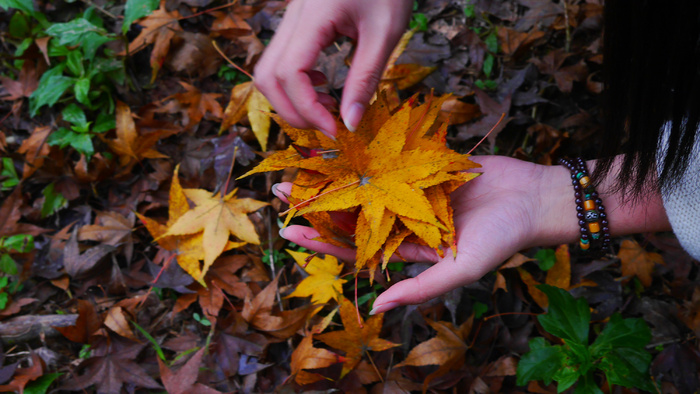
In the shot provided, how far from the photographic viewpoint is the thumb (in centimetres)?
77

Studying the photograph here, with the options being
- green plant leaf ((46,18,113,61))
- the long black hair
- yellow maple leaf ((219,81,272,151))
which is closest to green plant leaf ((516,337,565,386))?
the long black hair

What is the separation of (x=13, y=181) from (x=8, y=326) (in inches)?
23.0

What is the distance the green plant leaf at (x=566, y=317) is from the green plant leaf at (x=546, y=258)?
193 mm

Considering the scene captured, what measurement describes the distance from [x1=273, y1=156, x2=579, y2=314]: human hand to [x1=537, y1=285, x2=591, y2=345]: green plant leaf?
15 centimetres

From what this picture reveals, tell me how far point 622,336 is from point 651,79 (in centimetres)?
77

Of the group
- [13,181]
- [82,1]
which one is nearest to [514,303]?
[13,181]

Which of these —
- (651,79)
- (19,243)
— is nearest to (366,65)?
(651,79)

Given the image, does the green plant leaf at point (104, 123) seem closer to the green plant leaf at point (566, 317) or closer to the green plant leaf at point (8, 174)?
the green plant leaf at point (8, 174)

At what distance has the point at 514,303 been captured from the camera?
1401mm

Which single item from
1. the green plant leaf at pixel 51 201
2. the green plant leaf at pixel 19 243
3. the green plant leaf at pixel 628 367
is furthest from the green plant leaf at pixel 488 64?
the green plant leaf at pixel 19 243

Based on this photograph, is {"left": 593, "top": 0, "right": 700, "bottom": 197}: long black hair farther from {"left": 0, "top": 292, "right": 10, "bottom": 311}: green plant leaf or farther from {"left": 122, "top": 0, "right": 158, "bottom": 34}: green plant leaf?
{"left": 0, "top": 292, "right": 10, "bottom": 311}: green plant leaf

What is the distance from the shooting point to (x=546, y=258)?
1.37 metres

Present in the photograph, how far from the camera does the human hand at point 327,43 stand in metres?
0.76

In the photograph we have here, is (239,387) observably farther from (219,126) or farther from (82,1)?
(82,1)
